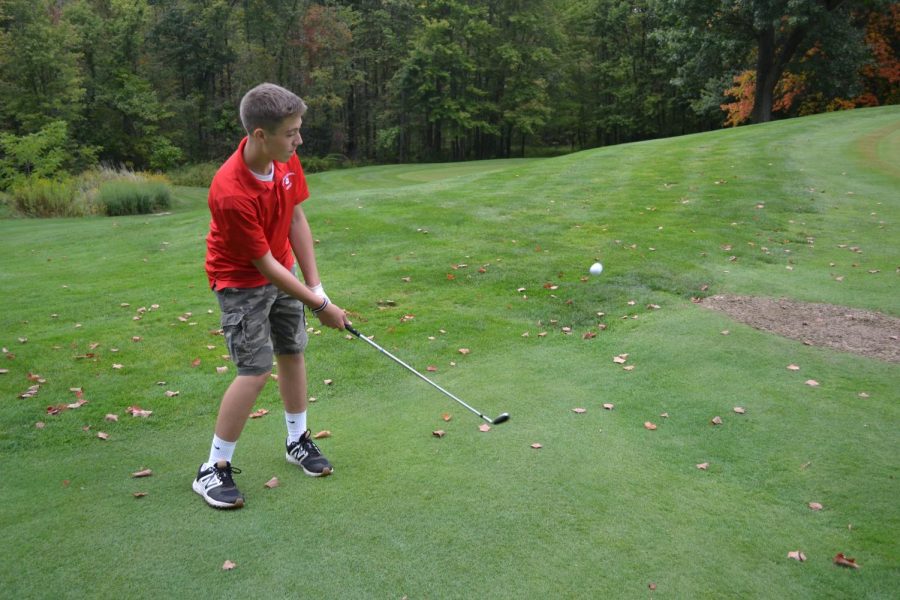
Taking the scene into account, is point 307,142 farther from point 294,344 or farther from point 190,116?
point 294,344

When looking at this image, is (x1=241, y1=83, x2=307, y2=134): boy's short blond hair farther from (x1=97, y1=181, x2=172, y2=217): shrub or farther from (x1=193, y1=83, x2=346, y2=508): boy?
(x1=97, y1=181, x2=172, y2=217): shrub

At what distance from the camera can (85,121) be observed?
3612cm

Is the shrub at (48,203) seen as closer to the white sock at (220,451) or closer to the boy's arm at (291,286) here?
the white sock at (220,451)

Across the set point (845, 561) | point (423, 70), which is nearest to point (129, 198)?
point (845, 561)

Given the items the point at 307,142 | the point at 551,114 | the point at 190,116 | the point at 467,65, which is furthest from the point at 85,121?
the point at 551,114

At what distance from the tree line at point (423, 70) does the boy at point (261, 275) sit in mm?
25901

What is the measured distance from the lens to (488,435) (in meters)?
4.38

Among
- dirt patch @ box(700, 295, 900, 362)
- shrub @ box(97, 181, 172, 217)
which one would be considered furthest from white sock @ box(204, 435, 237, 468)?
shrub @ box(97, 181, 172, 217)

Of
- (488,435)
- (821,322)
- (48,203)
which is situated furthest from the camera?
(48,203)

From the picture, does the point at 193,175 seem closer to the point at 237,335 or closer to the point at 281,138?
the point at 237,335

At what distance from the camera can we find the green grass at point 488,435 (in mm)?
Result: 3059

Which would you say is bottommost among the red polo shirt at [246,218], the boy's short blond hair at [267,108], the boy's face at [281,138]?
the red polo shirt at [246,218]

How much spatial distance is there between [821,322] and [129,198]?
1740 centimetres

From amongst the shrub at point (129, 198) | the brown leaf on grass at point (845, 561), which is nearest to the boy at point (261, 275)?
the brown leaf on grass at point (845, 561)
